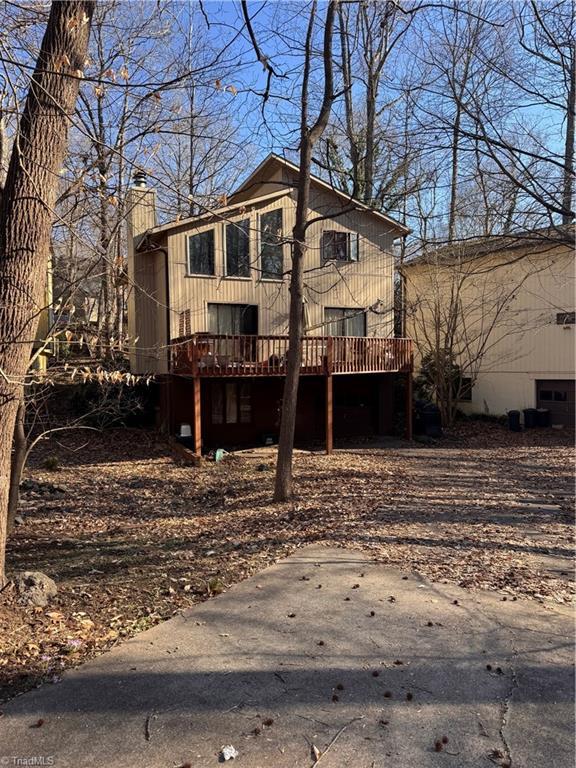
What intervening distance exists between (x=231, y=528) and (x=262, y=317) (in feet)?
32.9

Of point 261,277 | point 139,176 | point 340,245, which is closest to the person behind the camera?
point 139,176

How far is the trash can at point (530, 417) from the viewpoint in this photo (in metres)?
18.8

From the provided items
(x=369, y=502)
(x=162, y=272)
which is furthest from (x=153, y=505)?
(x=162, y=272)

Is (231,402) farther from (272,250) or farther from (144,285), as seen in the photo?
(272,250)

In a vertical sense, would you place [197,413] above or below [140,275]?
below

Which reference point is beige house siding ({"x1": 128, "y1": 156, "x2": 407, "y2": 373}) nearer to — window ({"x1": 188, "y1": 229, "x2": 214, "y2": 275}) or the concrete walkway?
window ({"x1": 188, "y1": 229, "x2": 214, "y2": 275})

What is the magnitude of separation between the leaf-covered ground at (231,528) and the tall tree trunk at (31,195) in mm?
1474

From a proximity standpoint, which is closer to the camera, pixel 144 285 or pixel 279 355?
pixel 279 355

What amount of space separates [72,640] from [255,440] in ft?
43.2

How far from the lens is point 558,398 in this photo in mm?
18828

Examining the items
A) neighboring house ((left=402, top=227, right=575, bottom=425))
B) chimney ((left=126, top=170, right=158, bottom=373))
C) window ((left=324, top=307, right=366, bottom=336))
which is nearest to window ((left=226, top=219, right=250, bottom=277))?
chimney ((left=126, top=170, right=158, bottom=373))

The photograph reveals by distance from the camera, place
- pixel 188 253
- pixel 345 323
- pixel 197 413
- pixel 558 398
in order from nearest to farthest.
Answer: pixel 197 413 → pixel 188 253 → pixel 345 323 → pixel 558 398

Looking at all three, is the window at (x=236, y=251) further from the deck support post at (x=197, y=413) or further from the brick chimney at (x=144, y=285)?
the deck support post at (x=197, y=413)

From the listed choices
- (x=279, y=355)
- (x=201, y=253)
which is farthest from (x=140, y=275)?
(x=279, y=355)
